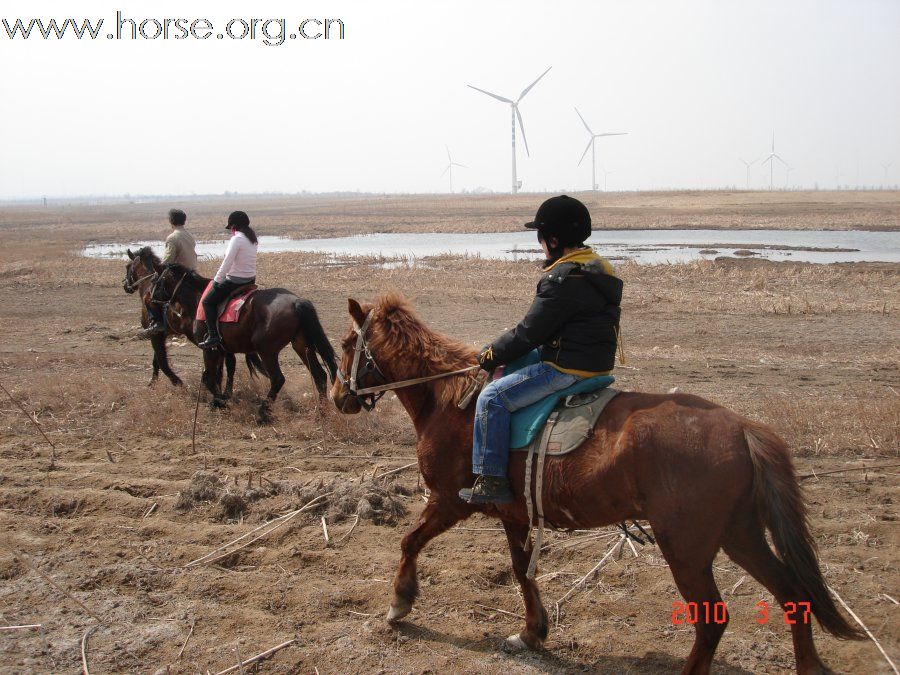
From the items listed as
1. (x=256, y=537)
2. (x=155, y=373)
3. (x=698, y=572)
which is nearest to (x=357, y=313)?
(x=256, y=537)

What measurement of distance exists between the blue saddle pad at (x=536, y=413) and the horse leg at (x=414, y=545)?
70 centimetres

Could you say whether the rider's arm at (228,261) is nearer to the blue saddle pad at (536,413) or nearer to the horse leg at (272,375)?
the horse leg at (272,375)

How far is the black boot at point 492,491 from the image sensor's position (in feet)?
15.2

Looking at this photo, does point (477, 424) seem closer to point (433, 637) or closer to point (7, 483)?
point (433, 637)

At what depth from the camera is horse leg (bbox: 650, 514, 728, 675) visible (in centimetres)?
398

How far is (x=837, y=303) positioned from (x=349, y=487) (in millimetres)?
15451

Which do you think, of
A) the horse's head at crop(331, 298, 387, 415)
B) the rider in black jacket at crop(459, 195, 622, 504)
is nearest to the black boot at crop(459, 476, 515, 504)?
the rider in black jacket at crop(459, 195, 622, 504)

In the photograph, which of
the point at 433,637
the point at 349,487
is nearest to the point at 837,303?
the point at 349,487

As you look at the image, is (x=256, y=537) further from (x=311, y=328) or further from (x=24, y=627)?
(x=311, y=328)

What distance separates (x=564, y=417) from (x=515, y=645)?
1495 mm

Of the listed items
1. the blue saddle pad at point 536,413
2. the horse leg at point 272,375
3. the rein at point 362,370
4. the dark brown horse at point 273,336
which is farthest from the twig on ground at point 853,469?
the horse leg at point 272,375

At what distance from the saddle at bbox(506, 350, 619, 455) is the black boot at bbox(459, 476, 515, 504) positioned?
22 centimetres

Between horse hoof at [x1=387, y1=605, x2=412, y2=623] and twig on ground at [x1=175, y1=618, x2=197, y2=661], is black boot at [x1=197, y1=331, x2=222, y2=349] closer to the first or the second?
twig on ground at [x1=175, y1=618, x2=197, y2=661]

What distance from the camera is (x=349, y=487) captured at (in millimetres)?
6957
